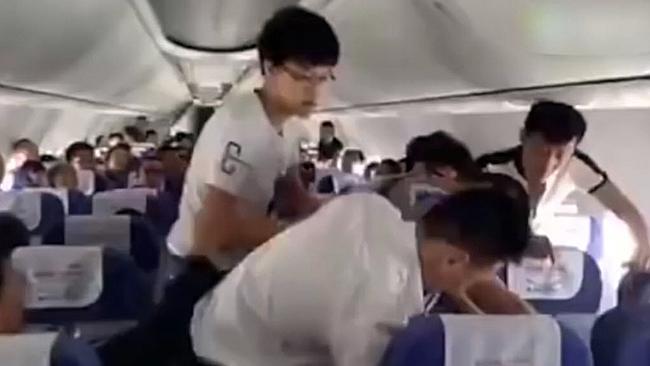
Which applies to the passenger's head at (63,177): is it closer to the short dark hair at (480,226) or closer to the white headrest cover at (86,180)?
the white headrest cover at (86,180)

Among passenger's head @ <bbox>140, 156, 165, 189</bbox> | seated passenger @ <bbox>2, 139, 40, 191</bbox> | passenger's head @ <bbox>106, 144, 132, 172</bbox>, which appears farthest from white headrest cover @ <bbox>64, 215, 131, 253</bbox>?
passenger's head @ <bbox>106, 144, 132, 172</bbox>

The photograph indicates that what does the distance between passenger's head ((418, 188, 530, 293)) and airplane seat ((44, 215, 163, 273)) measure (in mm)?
2414

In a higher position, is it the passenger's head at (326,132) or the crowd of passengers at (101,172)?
the crowd of passengers at (101,172)

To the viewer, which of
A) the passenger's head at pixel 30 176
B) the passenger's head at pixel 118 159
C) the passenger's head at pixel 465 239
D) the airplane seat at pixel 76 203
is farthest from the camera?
the passenger's head at pixel 118 159

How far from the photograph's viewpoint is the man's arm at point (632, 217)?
15.0ft

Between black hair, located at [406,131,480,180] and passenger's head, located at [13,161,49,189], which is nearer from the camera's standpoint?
black hair, located at [406,131,480,180]

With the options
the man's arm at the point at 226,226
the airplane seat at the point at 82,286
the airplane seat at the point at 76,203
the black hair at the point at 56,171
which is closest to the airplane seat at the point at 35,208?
the airplane seat at the point at 76,203

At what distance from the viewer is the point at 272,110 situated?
12.0 ft

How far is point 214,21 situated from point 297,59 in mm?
5826

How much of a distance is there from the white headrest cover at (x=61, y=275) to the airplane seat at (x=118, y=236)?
697 millimetres

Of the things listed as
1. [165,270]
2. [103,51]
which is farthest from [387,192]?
[103,51]

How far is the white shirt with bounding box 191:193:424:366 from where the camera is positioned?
2.61 m

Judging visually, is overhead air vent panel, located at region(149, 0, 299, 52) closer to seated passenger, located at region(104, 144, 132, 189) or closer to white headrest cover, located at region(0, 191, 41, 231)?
seated passenger, located at region(104, 144, 132, 189)

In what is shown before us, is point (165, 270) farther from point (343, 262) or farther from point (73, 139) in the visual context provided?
point (73, 139)
